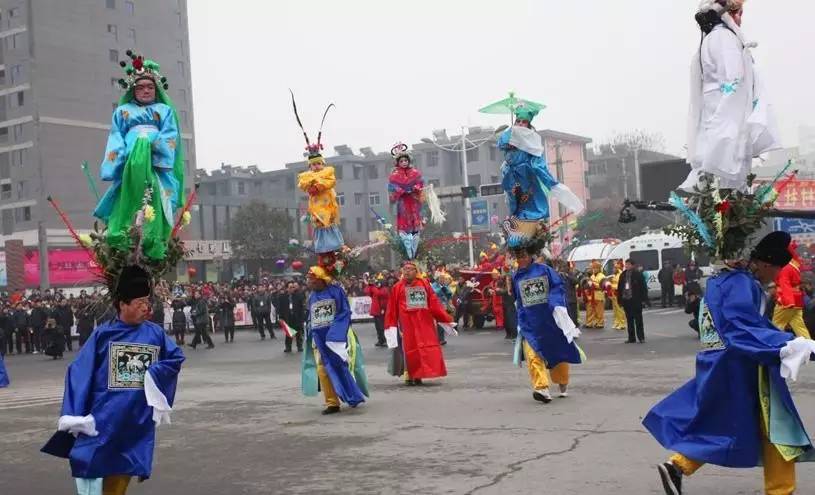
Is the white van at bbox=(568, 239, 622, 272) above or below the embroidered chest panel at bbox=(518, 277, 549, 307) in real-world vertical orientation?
above

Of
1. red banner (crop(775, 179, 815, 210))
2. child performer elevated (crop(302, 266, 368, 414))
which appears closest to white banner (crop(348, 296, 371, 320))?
red banner (crop(775, 179, 815, 210))

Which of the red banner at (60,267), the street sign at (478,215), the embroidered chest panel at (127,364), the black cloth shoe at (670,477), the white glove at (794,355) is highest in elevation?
the street sign at (478,215)

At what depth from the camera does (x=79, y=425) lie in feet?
18.0

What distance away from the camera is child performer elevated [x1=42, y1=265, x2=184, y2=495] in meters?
5.52

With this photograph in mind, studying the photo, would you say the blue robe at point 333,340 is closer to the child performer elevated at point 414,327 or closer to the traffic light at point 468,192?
the child performer elevated at point 414,327

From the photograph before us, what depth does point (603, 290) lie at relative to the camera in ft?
77.7

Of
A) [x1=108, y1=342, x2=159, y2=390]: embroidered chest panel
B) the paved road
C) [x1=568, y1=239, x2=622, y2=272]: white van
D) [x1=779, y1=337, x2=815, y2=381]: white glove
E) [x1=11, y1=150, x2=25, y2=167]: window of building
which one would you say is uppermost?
[x1=11, y1=150, x2=25, y2=167]: window of building

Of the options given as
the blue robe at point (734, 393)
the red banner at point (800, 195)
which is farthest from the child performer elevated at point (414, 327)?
the red banner at point (800, 195)

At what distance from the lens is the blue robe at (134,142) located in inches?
318

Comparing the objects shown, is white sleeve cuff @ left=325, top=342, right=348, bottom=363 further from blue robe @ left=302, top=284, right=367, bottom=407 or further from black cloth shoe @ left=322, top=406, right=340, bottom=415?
black cloth shoe @ left=322, top=406, right=340, bottom=415

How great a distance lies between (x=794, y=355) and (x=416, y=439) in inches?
162

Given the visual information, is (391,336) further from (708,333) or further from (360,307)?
(360,307)

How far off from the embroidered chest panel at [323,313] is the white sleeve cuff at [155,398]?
5.19 metres

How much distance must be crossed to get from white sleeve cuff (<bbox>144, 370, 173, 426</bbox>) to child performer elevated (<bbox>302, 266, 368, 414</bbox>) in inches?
197
